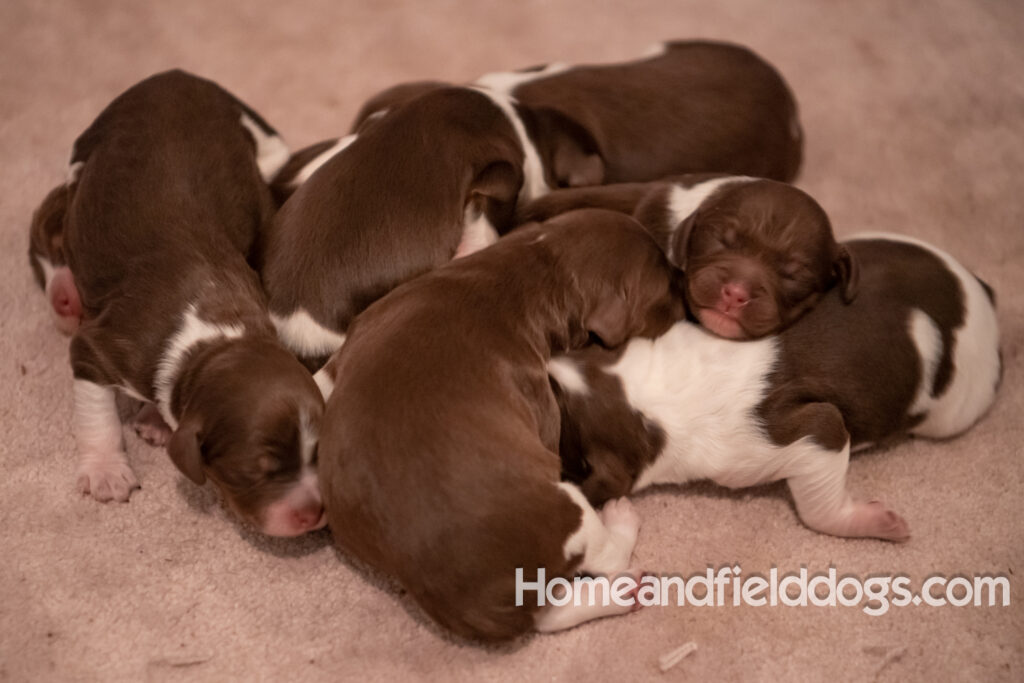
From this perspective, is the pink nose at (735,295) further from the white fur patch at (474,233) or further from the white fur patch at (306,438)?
the white fur patch at (306,438)

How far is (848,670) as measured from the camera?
2436mm

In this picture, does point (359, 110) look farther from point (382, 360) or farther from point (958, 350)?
point (958, 350)

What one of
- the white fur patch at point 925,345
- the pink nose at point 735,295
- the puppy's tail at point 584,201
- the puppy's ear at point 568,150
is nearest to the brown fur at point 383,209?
the puppy's tail at point 584,201

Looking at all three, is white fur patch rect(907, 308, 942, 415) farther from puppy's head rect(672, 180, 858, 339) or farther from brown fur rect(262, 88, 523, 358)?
brown fur rect(262, 88, 523, 358)

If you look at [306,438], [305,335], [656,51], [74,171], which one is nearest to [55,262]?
[74,171]

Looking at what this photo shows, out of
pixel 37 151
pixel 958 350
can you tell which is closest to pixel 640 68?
pixel 958 350

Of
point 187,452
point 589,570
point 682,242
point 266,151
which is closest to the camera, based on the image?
→ point 187,452

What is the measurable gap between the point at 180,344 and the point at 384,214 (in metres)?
0.63

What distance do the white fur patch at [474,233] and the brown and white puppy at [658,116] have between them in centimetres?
36

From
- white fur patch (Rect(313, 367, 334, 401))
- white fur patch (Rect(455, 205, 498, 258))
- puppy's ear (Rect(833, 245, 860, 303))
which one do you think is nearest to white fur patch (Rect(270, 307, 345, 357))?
white fur patch (Rect(313, 367, 334, 401))

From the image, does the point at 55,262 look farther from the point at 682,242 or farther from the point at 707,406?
the point at 707,406

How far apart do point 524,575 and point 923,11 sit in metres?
3.60

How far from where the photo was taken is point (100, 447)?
275cm

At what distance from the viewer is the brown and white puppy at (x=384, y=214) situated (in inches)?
104
